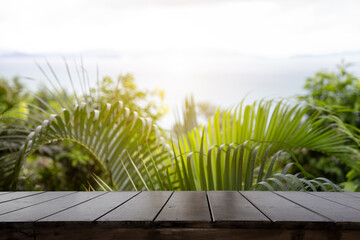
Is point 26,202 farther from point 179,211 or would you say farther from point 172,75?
point 172,75

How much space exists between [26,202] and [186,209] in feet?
1.54

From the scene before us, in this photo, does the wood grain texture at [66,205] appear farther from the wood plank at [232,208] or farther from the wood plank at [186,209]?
the wood plank at [232,208]

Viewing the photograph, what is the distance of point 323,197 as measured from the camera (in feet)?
3.48

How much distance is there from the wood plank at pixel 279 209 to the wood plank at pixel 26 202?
0.58m

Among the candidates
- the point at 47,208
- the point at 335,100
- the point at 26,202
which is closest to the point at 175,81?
the point at 335,100

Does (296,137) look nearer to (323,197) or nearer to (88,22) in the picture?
(323,197)

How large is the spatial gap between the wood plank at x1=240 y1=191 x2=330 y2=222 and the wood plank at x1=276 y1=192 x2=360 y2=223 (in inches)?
1.0

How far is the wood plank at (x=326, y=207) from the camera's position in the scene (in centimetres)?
76

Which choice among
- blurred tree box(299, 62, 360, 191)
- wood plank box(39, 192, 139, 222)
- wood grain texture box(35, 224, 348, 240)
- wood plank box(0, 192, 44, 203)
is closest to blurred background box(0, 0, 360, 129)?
blurred tree box(299, 62, 360, 191)

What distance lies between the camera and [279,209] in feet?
2.74

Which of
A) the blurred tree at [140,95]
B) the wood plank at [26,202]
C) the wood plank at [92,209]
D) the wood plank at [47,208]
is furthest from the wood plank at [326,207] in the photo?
the blurred tree at [140,95]

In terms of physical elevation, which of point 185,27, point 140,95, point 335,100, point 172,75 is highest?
point 185,27

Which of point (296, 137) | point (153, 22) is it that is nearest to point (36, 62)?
point (296, 137)

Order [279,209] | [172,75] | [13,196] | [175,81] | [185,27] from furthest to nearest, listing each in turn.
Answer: [185,27] → [172,75] → [175,81] → [13,196] → [279,209]
